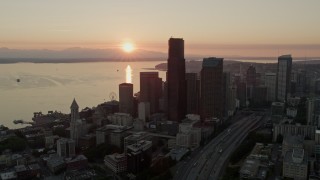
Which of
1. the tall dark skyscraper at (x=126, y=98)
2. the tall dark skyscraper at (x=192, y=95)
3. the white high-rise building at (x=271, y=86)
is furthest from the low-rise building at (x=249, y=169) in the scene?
the white high-rise building at (x=271, y=86)

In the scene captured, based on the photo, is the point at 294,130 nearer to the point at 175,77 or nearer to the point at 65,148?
the point at 175,77

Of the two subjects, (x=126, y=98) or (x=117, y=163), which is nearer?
(x=117, y=163)

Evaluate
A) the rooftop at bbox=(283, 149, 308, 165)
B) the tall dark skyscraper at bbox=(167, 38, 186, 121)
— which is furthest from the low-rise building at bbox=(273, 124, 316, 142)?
the tall dark skyscraper at bbox=(167, 38, 186, 121)

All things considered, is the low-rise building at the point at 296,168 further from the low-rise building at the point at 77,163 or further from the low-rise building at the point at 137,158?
the low-rise building at the point at 77,163

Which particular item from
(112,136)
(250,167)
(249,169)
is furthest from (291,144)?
(112,136)

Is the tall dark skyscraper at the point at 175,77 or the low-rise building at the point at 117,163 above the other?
the tall dark skyscraper at the point at 175,77

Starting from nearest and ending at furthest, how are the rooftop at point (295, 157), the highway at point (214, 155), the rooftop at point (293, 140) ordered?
the rooftop at point (295, 157), the highway at point (214, 155), the rooftop at point (293, 140)
